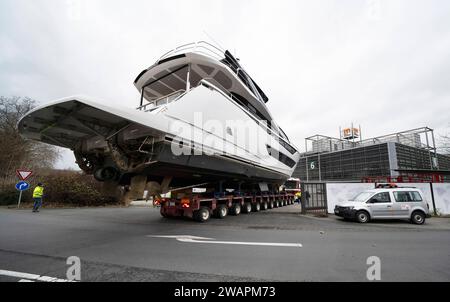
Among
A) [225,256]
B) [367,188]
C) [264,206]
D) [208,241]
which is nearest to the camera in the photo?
[225,256]

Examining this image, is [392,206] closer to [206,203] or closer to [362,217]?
[362,217]

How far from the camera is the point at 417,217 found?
8.45m

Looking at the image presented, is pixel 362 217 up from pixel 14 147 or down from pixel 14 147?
down

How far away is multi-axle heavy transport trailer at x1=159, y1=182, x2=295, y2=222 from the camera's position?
8375mm

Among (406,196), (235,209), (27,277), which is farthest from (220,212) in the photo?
(406,196)

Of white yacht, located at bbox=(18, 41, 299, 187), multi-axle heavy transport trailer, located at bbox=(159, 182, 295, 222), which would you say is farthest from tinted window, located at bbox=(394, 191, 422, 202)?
multi-axle heavy transport trailer, located at bbox=(159, 182, 295, 222)

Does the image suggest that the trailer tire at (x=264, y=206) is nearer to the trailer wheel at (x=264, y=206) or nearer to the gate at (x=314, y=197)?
the trailer wheel at (x=264, y=206)

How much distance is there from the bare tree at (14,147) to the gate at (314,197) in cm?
2290

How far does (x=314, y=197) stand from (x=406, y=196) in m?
4.23

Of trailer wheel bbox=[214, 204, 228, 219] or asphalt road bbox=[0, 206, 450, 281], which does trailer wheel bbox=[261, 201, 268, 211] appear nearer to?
trailer wheel bbox=[214, 204, 228, 219]

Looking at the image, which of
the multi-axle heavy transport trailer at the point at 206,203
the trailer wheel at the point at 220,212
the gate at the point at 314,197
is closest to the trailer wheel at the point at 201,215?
the multi-axle heavy transport trailer at the point at 206,203

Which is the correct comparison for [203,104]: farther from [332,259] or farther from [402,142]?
[402,142]

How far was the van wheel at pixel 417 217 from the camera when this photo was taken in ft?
27.6
